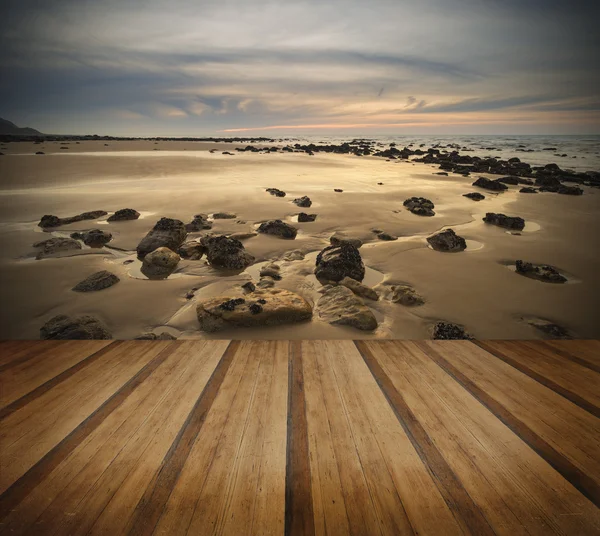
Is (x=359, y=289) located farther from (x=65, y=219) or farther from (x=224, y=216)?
(x=65, y=219)

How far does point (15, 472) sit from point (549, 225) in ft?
39.3

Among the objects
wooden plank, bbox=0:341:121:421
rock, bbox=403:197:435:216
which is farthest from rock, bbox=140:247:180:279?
rock, bbox=403:197:435:216

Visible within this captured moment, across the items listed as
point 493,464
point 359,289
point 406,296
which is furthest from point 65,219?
point 493,464

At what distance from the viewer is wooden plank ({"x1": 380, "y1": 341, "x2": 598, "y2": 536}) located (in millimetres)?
1721

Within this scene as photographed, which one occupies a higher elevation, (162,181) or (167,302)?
(162,181)

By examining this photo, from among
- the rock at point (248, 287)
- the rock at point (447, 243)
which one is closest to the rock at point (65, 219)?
the rock at point (248, 287)

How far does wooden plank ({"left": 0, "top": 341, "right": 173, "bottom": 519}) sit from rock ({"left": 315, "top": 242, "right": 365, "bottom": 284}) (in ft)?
11.2

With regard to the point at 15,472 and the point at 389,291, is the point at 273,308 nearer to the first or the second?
the point at 389,291

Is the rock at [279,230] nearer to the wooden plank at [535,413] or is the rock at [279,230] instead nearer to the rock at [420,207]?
the rock at [420,207]

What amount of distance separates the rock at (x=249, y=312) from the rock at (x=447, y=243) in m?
4.19

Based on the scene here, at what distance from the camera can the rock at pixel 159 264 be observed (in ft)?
19.4

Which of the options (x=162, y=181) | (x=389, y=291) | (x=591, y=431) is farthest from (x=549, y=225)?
(x=162, y=181)

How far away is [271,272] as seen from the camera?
5.89 m

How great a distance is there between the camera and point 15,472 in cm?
195
